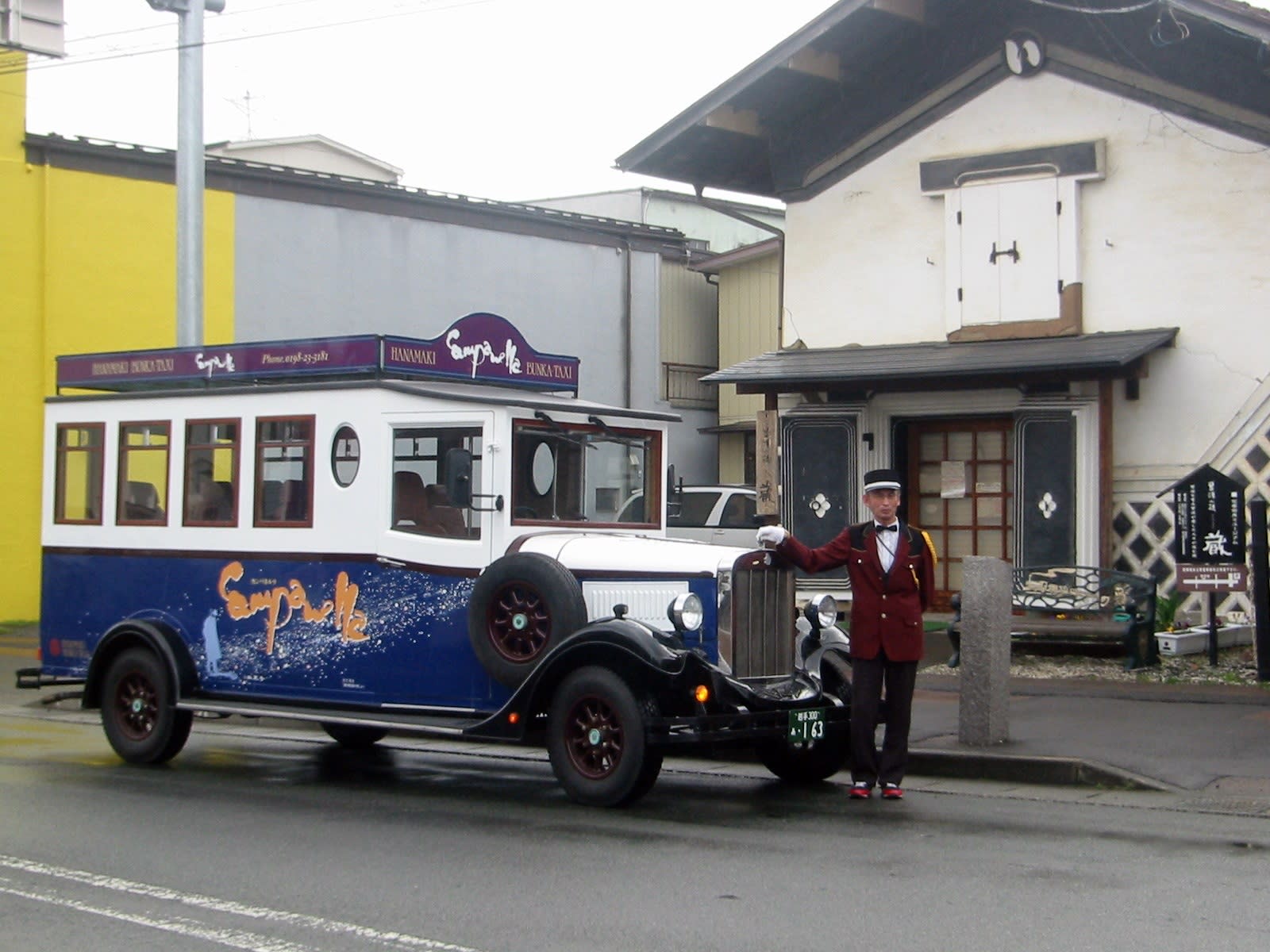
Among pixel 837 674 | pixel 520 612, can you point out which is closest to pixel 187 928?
pixel 520 612

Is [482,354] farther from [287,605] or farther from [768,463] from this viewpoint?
[768,463]

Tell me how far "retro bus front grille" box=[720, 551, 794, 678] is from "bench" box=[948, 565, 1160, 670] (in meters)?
4.10

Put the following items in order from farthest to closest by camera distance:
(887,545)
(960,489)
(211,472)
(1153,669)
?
(960,489), (1153,669), (211,472), (887,545)

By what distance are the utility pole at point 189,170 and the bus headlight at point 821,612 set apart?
7.89 m

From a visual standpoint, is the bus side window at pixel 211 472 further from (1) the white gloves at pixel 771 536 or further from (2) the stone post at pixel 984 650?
(2) the stone post at pixel 984 650

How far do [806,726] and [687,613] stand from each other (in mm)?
940

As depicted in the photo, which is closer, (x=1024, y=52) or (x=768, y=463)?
(x=1024, y=52)

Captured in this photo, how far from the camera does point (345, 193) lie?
25.1 metres

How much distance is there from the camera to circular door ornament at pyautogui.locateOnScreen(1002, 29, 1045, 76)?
16.6 meters

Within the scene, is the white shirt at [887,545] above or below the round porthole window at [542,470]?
below

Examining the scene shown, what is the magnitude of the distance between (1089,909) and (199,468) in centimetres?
681

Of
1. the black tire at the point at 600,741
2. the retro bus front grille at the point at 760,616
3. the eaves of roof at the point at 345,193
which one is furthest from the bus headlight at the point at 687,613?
the eaves of roof at the point at 345,193

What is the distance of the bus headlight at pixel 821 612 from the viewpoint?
9.97 metres

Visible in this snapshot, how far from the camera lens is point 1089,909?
6.55 meters
